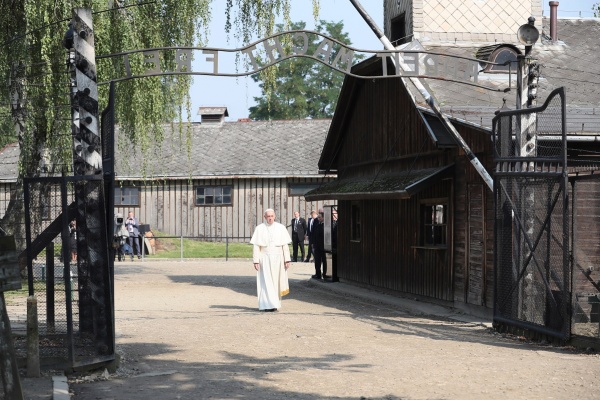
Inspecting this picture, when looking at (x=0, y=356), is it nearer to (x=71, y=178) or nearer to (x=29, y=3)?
(x=71, y=178)

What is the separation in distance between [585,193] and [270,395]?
743 centimetres

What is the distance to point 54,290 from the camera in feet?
40.1

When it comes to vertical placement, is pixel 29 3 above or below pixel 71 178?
above

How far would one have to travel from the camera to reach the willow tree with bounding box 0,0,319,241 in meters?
18.4

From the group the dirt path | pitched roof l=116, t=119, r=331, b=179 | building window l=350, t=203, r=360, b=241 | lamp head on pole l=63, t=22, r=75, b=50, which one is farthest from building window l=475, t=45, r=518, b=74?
pitched roof l=116, t=119, r=331, b=179

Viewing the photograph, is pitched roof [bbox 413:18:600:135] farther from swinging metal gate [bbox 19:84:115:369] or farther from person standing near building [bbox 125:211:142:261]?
person standing near building [bbox 125:211:142:261]

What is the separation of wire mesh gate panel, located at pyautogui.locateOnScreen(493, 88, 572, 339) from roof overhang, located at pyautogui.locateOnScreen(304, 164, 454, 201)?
312 cm

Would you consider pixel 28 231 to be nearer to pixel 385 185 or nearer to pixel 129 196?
pixel 385 185

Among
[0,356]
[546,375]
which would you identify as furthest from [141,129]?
[0,356]

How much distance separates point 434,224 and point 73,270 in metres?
9.75

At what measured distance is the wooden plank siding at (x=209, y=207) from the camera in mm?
44594

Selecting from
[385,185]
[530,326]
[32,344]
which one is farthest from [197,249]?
[32,344]

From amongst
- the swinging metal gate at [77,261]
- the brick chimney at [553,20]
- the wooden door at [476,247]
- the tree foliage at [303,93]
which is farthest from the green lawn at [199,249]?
the tree foliage at [303,93]

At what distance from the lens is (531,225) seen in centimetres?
1441
